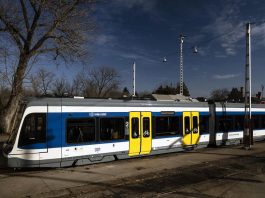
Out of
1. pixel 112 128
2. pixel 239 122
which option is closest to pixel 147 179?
pixel 112 128

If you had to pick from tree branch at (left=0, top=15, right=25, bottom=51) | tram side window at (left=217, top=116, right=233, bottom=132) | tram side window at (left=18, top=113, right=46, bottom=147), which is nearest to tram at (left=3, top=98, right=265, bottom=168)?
tram side window at (left=18, top=113, right=46, bottom=147)

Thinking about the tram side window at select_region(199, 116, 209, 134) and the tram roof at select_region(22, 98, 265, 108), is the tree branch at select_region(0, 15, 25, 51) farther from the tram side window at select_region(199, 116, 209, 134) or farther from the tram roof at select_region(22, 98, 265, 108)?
the tram side window at select_region(199, 116, 209, 134)

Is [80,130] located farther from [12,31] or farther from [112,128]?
[12,31]

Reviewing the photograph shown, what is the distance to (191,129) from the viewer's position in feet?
56.2

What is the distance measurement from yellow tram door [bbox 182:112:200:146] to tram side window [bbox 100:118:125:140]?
4384 millimetres

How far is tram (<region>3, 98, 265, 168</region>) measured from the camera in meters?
11.4

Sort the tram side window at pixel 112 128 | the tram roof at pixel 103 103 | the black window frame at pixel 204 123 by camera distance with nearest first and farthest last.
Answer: the tram roof at pixel 103 103 → the tram side window at pixel 112 128 → the black window frame at pixel 204 123

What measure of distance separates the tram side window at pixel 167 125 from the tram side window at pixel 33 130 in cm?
591

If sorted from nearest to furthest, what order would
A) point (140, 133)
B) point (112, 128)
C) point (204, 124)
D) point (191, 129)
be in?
point (112, 128)
point (140, 133)
point (191, 129)
point (204, 124)

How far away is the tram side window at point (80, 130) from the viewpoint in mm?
12336

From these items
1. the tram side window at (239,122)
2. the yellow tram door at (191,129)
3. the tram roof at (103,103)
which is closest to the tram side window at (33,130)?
the tram roof at (103,103)

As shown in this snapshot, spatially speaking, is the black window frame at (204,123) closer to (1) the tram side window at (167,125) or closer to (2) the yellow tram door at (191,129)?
(2) the yellow tram door at (191,129)

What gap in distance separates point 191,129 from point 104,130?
234 inches

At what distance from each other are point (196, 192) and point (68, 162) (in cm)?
554
